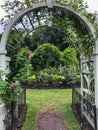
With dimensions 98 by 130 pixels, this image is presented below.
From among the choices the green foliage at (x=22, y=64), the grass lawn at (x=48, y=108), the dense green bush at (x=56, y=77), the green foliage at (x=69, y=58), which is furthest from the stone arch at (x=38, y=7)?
the green foliage at (x=69, y=58)

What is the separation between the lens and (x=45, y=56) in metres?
14.2

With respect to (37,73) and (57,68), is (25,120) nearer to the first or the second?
(37,73)

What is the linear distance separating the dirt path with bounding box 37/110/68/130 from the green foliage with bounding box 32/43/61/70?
7.43m

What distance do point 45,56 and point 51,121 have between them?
875cm

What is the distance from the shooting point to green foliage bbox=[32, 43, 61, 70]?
45.7 ft

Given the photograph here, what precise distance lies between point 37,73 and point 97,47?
9.34 metres

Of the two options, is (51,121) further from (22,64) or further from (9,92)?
(9,92)

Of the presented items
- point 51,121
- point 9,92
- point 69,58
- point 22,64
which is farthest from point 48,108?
point 69,58

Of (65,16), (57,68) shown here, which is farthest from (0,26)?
(57,68)

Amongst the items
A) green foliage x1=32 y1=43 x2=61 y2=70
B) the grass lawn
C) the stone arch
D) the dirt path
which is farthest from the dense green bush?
the stone arch

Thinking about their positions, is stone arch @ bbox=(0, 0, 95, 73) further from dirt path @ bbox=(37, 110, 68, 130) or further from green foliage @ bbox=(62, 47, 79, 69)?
green foliage @ bbox=(62, 47, 79, 69)

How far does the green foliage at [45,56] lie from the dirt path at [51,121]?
7434mm

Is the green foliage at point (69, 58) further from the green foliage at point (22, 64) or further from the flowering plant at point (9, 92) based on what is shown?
the flowering plant at point (9, 92)

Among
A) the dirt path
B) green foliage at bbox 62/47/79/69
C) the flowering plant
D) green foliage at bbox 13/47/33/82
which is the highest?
green foliage at bbox 62/47/79/69
